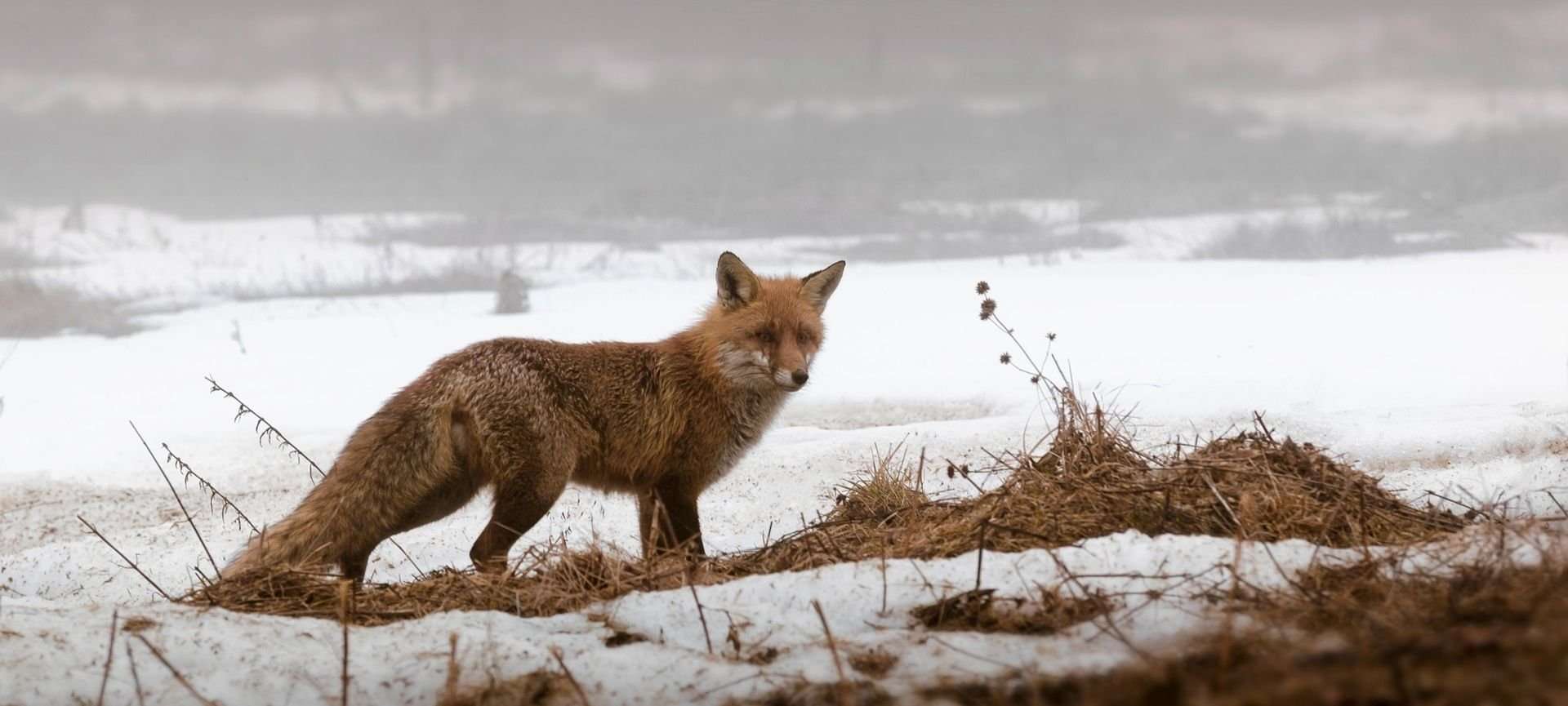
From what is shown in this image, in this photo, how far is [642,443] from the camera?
14.2 feet

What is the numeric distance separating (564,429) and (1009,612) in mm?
1957

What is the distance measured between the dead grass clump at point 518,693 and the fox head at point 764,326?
2.19 metres

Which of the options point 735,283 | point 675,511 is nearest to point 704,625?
point 675,511

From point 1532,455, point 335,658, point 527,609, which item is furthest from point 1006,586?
point 1532,455

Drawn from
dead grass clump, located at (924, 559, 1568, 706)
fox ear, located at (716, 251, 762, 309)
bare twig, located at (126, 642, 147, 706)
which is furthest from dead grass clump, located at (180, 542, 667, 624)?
fox ear, located at (716, 251, 762, 309)

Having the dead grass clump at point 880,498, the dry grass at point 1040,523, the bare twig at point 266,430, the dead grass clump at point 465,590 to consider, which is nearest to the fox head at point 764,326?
the dead grass clump at point 880,498

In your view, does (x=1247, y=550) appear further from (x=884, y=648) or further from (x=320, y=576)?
(x=320, y=576)

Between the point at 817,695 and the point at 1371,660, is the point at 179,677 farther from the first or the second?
the point at 1371,660

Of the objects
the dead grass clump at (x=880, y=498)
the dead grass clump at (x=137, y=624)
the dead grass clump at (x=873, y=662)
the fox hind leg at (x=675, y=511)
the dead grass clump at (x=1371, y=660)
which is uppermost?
the dead grass clump at (x=1371, y=660)

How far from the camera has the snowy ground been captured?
7.83ft

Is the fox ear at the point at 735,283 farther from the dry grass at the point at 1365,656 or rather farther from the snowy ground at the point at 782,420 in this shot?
the dry grass at the point at 1365,656

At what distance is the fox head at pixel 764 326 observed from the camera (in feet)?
14.7

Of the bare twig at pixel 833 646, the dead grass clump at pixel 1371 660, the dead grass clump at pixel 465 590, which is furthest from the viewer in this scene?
the dead grass clump at pixel 465 590

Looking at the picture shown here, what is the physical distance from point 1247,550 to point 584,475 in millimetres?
2288
